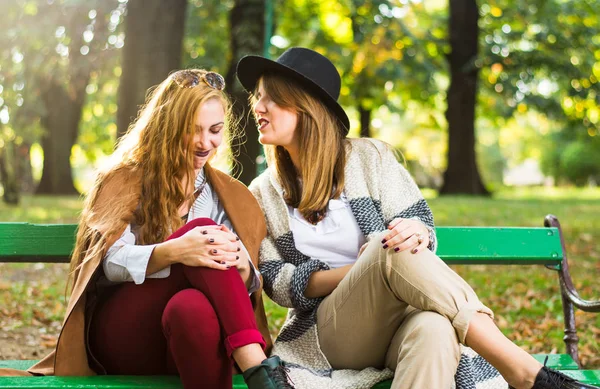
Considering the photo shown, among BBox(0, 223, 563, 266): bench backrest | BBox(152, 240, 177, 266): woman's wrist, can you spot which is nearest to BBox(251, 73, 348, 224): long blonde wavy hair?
BBox(0, 223, 563, 266): bench backrest

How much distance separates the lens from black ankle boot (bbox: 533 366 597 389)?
2906 mm

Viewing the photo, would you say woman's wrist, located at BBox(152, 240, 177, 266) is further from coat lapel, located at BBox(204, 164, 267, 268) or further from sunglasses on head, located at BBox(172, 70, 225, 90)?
sunglasses on head, located at BBox(172, 70, 225, 90)

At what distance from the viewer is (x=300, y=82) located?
3760mm

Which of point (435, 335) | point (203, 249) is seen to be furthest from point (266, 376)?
point (435, 335)

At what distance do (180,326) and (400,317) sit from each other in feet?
3.12

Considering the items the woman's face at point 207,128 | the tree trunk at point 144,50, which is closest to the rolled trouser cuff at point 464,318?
the woman's face at point 207,128

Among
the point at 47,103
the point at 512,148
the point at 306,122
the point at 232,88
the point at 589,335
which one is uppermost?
the point at 306,122

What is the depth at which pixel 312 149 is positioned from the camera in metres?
3.80

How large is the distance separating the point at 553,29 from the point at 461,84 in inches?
101

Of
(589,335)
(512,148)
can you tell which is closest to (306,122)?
(589,335)

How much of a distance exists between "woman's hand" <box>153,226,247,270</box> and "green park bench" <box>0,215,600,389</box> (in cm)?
50

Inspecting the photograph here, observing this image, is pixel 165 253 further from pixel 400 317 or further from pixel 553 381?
pixel 553 381

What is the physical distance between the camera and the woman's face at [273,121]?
3756 mm

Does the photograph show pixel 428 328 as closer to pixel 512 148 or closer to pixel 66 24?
pixel 66 24
